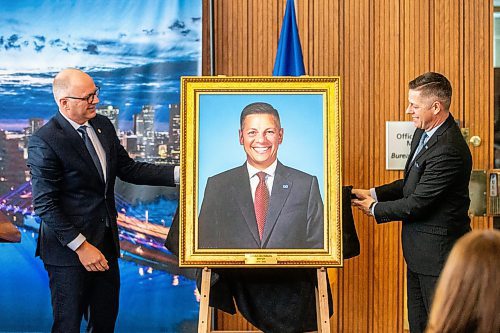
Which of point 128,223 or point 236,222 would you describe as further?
point 128,223

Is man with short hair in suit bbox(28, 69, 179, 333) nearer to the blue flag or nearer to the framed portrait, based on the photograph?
the framed portrait

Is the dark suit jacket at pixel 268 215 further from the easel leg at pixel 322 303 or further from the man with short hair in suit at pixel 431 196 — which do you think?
the man with short hair in suit at pixel 431 196

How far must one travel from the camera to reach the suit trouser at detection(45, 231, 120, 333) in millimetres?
3172

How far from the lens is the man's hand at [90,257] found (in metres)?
3.11

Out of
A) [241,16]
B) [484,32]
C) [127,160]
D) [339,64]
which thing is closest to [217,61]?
[241,16]

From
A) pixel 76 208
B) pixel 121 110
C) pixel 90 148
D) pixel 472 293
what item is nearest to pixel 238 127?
pixel 90 148

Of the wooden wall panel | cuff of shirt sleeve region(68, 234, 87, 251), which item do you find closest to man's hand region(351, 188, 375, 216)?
the wooden wall panel

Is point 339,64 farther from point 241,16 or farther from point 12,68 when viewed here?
point 12,68

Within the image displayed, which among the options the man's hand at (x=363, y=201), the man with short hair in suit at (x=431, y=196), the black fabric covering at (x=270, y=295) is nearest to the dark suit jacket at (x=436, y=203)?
the man with short hair in suit at (x=431, y=196)

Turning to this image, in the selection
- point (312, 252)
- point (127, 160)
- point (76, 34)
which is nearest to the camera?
point (312, 252)

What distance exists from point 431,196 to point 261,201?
0.73 m

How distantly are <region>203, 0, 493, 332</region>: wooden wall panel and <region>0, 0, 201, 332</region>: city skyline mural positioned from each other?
0.30 meters

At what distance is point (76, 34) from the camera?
4.19 metres

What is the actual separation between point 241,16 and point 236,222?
1.61m
